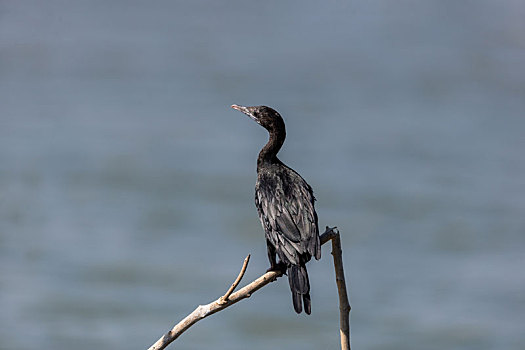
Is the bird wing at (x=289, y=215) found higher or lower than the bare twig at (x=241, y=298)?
higher

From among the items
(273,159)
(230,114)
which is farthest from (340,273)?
(230,114)

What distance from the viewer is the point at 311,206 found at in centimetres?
528

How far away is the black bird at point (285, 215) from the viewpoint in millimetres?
4863

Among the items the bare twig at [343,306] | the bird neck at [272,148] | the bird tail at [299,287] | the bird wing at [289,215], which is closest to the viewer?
the bare twig at [343,306]

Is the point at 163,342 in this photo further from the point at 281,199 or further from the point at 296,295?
the point at 281,199

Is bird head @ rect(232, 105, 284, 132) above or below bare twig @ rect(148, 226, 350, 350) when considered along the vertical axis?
above

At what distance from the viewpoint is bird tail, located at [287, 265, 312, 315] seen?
15.7 ft

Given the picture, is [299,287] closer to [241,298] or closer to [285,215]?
[285,215]

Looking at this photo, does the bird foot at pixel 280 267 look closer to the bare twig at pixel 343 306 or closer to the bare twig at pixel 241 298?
the bare twig at pixel 241 298

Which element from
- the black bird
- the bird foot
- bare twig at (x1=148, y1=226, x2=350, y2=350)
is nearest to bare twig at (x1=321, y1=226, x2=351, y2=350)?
bare twig at (x1=148, y1=226, x2=350, y2=350)

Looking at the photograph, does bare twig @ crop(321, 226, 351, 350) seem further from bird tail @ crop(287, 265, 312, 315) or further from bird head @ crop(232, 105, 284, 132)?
bird head @ crop(232, 105, 284, 132)

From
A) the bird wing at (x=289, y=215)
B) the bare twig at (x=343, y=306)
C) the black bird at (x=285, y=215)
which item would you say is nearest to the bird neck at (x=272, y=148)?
the black bird at (x=285, y=215)

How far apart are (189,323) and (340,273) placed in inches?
34.7

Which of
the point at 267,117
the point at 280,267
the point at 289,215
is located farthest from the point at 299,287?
the point at 267,117
